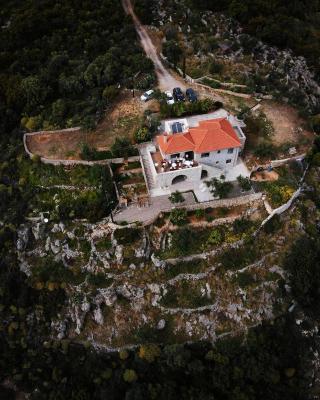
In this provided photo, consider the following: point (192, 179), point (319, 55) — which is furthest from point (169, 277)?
point (319, 55)

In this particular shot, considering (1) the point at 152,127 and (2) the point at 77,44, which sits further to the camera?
(2) the point at 77,44

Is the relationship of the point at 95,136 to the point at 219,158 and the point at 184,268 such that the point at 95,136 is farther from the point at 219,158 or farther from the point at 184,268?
the point at 184,268

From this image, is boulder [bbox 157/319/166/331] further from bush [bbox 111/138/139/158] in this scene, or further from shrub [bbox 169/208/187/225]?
bush [bbox 111/138/139/158]

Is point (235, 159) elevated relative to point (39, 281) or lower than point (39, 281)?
elevated

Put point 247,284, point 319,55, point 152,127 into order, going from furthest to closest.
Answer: point 319,55, point 152,127, point 247,284

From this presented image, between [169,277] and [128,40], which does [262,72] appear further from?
[169,277]

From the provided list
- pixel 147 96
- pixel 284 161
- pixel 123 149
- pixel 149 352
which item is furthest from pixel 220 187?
pixel 149 352
